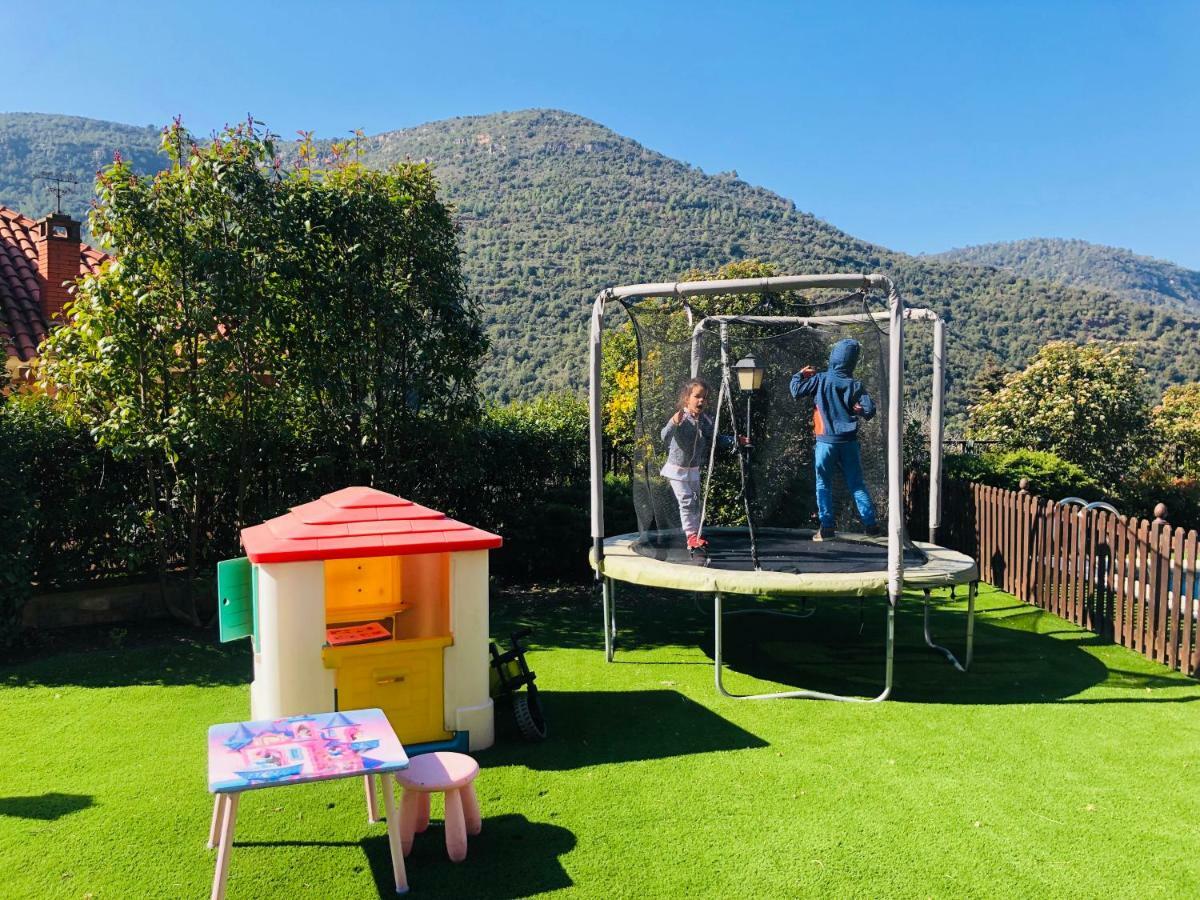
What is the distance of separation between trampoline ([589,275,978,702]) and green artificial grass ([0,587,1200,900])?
0.50 metres

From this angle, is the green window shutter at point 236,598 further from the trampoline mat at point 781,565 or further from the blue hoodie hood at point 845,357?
the blue hoodie hood at point 845,357

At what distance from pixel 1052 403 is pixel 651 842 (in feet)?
56.3

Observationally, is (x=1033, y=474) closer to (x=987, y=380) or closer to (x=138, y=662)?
(x=138, y=662)

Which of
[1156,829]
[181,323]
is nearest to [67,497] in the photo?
[181,323]

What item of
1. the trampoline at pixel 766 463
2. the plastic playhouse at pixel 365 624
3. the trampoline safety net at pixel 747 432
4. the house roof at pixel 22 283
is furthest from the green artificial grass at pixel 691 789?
the house roof at pixel 22 283

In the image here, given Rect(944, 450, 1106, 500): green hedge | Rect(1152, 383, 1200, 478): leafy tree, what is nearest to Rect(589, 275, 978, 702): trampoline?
Rect(944, 450, 1106, 500): green hedge

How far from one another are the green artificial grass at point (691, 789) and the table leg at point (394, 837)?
8 centimetres

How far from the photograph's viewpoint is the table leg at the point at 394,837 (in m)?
3.19

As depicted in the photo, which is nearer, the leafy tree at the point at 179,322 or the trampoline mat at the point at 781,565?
the trampoline mat at the point at 781,565

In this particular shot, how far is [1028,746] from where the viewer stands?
477 cm

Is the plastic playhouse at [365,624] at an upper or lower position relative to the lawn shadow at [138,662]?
upper

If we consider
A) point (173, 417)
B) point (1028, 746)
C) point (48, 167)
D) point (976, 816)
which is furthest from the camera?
point (48, 167)

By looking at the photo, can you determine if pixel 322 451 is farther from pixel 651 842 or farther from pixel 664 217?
pixel 664 217

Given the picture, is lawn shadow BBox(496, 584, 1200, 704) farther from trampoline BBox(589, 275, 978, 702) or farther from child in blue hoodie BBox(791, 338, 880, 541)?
child in blue hoodie BBox(791, 338, 880, 541)
